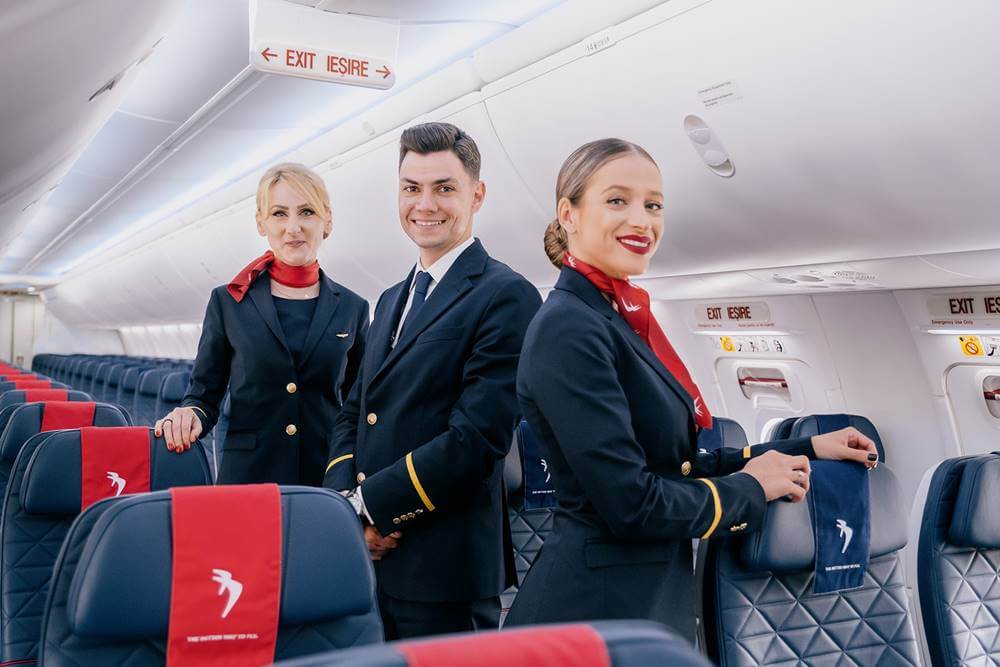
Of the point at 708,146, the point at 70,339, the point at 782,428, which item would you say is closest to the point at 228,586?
the point at 708,146

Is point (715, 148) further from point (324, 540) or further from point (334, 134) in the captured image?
point (334, 134)

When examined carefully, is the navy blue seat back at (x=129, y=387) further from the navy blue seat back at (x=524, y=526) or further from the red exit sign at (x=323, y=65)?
the navy blue seat back at (x=524, y=526)

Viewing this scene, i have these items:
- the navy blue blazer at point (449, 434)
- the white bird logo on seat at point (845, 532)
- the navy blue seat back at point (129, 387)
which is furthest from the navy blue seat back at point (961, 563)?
the navy blue seat back at point (129, 387)

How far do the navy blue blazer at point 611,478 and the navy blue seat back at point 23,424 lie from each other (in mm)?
2391

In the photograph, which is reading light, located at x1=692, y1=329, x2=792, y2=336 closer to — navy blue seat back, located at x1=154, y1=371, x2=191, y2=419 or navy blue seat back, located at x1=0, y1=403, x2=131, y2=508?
navy blue seat back, located at x1=154, y1=371, x2=191, y2=419

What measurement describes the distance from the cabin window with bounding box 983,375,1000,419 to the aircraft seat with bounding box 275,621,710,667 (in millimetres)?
4458

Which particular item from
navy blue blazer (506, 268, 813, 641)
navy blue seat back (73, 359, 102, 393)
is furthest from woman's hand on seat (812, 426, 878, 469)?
navy blue seat back (73, 359, 102, 393)

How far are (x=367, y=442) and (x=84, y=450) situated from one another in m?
0.96

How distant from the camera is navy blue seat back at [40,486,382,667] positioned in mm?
1686

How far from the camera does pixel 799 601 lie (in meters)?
2.25

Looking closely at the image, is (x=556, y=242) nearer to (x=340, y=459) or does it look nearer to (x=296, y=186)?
(x=340, y=459)

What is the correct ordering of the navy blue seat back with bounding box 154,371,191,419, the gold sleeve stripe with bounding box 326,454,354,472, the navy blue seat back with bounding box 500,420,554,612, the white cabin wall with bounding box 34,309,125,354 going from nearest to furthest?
the gold sleeve stripe with bounding box 326,454,354,472 < the navy blue seat back with bounding box 500,420,554,612 < the navy blue seat back with bounding box 154,371,191,419 < the white cabin wall with bounding box 34,309,125,354

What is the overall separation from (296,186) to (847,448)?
1.74 metres

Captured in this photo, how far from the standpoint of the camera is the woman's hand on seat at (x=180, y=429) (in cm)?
291
